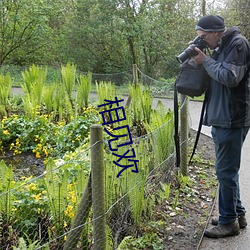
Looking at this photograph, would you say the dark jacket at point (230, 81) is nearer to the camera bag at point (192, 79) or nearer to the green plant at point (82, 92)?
the camera bag at point (192, 79)

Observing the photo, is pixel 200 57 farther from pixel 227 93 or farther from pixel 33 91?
pixel 33 91

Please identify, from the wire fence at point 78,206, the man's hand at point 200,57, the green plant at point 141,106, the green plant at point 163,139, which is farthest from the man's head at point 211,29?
the green plant at point 141,106

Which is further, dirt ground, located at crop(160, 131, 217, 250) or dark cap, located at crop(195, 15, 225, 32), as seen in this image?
dirt ground, located at crop(160, 131, 217, 250)

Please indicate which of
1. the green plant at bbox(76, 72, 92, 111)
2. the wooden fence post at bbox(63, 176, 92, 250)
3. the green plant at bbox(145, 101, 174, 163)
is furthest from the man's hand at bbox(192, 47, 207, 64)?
the green plant at bbox(76, 72, 92, 111)

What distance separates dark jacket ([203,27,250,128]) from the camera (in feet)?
9.29

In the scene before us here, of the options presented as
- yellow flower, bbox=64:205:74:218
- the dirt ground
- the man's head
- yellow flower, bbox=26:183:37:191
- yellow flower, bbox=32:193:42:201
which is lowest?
the dirt ground

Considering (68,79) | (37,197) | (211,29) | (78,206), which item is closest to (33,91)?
(68,79)

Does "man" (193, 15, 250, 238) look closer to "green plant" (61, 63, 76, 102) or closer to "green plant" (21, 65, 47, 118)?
"green plant" (21, 65, 47, 118)

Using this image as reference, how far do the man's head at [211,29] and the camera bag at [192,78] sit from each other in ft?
0.70

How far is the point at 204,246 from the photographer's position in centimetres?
325

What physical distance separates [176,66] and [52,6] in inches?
240

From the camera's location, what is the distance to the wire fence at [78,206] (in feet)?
8.13

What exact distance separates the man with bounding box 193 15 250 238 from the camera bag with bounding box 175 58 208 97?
2.5 inches

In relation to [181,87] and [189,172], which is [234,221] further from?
[189,172]
